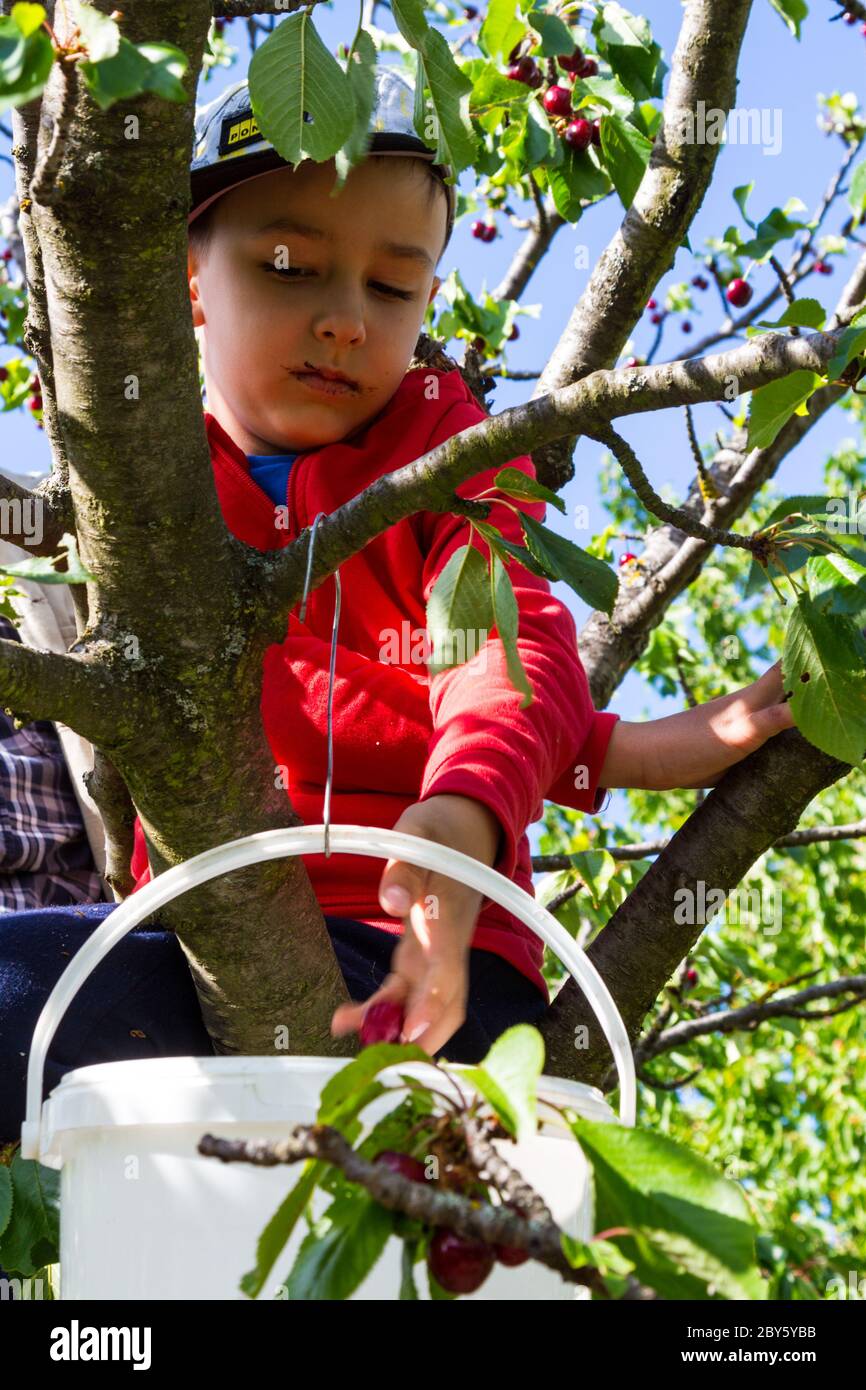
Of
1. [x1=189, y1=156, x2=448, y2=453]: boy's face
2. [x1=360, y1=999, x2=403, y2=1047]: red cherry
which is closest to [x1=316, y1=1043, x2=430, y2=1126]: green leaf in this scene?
[x1=360, y1=999, x2=403, y2=1047]: red cherry

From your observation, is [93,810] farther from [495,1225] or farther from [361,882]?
[495,1225]

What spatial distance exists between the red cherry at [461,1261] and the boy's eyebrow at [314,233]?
135 cm

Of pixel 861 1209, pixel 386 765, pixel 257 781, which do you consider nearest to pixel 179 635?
pixel 257 781

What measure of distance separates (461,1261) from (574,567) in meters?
0.62

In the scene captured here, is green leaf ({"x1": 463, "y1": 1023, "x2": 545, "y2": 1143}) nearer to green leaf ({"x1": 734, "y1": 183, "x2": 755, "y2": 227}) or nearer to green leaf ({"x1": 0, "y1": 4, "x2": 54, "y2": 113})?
green leaf ({"x1": 0, "y1": 4, "x2": 54, "y2": 113})

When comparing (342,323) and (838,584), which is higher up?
(342,323)

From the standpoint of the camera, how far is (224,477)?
1.94m

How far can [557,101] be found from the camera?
2436mm

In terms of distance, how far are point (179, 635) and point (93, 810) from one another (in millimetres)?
1234

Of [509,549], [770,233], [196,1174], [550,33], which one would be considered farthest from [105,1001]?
[770,233]

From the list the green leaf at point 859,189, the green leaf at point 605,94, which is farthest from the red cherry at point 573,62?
the green leaf at point 859,189

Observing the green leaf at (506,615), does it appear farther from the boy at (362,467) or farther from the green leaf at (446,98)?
the green leaf at (446,98)

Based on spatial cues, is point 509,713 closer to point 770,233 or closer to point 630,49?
point 630,49
